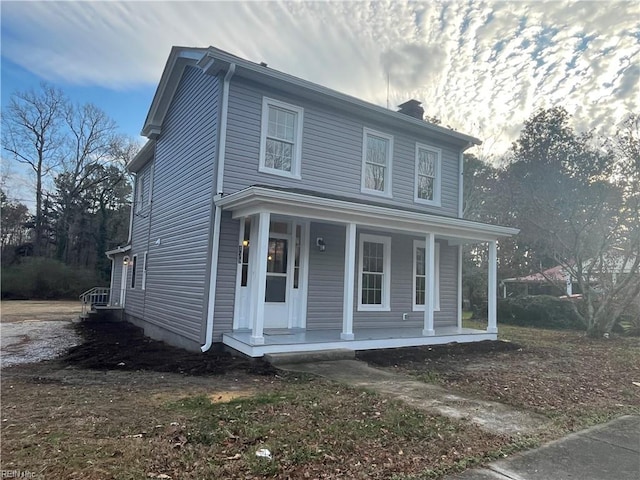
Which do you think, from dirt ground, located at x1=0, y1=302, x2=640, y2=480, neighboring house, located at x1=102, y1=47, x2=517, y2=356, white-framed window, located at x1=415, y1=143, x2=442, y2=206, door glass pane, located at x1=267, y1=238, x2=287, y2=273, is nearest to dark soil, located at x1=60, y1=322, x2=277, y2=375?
dirt ground, located at x1=0, y1=302, x2=640, y2=480

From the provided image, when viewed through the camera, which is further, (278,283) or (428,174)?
(428,174)

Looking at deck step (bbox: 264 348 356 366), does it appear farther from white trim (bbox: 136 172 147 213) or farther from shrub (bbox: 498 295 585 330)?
shrub (bbox: 498 295 585 330)

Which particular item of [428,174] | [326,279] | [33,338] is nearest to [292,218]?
[326,279]

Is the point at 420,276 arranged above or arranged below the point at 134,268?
above

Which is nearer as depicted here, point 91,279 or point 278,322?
point 278,322

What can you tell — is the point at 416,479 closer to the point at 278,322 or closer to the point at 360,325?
the point at 278,322

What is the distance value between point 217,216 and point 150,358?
116 inches

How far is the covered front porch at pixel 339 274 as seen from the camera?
709 cm

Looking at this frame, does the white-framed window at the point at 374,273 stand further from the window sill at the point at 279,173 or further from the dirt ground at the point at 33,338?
the dirt ground at the point at 33,338

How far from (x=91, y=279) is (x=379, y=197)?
25733 millimetres

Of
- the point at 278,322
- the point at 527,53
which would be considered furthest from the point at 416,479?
the point at 527,53

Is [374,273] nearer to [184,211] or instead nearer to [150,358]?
[184,211]

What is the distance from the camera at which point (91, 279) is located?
28.5 metres

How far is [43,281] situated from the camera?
2703 cm
